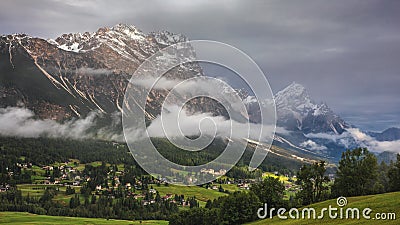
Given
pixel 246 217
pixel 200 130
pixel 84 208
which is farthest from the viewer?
pixel 84 208

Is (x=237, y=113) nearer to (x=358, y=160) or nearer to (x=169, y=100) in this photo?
(x=169, y=100)

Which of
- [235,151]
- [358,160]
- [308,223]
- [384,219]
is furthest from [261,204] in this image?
[235,151]

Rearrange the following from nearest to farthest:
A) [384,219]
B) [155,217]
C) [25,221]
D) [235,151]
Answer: [235,151] < [384,219] < [25,221] < [155,217]

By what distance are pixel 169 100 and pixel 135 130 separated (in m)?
2.89

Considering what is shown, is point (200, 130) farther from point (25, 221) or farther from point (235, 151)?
point (25, 221)

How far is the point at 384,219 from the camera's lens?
111 feet

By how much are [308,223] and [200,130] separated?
2539 centimetres

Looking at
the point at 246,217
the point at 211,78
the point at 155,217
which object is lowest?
the point at 155,217

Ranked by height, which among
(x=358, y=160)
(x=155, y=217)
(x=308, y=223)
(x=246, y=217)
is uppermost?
(x=358, y=160)

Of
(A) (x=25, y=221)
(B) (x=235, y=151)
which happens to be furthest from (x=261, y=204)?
(A) (x=25, y=221)

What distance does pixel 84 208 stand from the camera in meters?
196

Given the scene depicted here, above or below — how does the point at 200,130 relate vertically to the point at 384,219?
above

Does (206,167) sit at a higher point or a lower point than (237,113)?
lower

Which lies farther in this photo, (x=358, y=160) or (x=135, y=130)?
(x=358, y=160)
